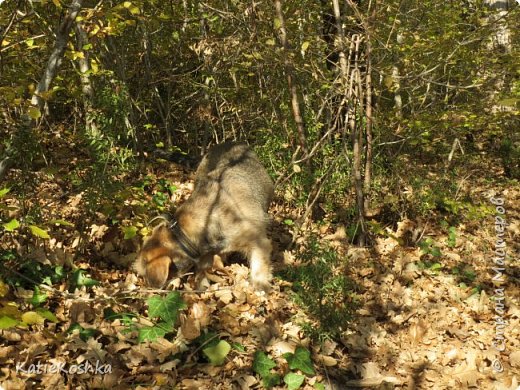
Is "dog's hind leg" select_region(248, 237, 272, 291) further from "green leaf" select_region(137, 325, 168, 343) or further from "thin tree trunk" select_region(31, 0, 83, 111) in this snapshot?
"thin tree trunk" select_region(31, 0, 83, 111)

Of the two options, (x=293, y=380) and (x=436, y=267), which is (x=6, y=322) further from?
(x=436, y=267)

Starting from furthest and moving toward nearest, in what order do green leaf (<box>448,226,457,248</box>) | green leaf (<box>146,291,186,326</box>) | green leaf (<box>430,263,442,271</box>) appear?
green leaf (<box>448,226,457,248</box>) < green leaf (<box>430,263,442,271</box>) < green leaf (<box>146,291,186,326</box>)

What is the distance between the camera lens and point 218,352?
3.90 m

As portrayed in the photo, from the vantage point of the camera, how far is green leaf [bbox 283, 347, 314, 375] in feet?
12.9

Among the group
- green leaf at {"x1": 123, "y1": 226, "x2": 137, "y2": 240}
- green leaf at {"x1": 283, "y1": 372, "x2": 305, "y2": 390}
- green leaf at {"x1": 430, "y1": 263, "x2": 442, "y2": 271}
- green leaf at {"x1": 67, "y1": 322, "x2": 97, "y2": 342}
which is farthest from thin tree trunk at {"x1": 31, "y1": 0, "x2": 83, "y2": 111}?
green leaf at {"x1": 430, "y1": 263, "x2": 442, "y2": 271}

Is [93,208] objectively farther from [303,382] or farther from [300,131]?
[300,131]

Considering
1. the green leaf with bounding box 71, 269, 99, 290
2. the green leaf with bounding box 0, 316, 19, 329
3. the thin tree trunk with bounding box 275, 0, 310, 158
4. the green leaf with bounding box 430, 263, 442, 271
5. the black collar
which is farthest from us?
the green leaf with bounding box 430, 263, 442, 271

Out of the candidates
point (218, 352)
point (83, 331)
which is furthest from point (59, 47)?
point (218, 352)

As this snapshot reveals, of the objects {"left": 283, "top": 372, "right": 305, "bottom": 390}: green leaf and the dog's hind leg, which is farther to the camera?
the dog's hind leg

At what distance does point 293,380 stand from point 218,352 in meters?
0.72

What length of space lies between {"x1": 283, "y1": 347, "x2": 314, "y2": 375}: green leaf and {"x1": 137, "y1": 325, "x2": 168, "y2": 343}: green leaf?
1178 millimetres

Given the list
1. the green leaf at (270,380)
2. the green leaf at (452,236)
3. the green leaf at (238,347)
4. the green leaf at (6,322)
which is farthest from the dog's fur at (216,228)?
the green leaf at (452,236)

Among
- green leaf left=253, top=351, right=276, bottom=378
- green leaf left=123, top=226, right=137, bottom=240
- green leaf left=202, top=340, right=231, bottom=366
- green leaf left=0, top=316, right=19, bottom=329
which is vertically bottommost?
green leaf left=253, top=351, right=276, bottom=378

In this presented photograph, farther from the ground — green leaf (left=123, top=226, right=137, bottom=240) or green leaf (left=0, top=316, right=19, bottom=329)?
green leaf (left=0, top=316, right=19, bottom=329)
